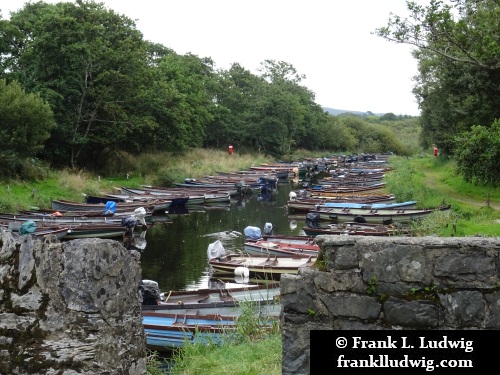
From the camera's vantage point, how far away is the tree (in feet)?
91.1

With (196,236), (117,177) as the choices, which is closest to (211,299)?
(196,236)

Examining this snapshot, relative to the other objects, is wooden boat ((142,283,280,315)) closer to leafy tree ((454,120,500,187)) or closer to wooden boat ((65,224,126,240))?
wooden boat ((65,224,126,240))

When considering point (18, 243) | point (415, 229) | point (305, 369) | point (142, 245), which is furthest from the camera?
point (142, 245)

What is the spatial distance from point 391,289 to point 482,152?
18.8m

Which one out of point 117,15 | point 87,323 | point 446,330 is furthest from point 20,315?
point 117,15

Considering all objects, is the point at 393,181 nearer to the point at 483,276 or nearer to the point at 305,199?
the point at 305,199

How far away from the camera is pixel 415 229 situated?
2117 centimetres

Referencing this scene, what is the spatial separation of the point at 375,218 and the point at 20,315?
2476 centimetres

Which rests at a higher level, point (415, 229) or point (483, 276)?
point (483, 276)

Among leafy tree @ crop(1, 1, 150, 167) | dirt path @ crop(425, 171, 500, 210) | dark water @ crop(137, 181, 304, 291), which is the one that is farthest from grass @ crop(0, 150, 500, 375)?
dark water @ crop(137, 181, 304, 291)

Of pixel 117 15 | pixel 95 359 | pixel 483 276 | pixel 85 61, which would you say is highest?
pixel 117 15

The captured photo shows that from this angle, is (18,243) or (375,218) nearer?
(18,243)

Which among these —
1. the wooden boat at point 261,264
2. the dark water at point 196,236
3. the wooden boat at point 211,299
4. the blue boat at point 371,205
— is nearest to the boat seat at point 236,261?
the wooden boat at point 261,264

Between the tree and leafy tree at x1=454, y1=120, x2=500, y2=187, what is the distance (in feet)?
67.2
